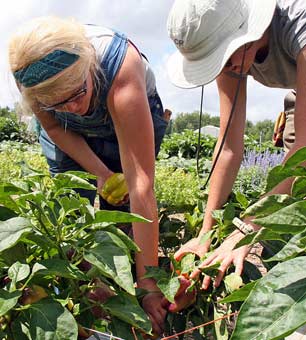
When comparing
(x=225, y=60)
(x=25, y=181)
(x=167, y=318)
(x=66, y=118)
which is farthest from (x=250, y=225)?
(x=66, y=118)

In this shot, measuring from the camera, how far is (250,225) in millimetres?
1384

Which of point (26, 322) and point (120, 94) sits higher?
point (120, 94)

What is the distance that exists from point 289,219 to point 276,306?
0.64 ft

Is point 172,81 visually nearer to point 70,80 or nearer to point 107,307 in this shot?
point 70,80

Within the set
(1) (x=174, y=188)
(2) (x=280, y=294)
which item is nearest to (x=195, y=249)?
(2) (x=280, y=294)

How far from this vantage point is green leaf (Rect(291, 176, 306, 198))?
105 cm

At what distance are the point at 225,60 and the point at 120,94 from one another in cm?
31

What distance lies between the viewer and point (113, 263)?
104 centimetres

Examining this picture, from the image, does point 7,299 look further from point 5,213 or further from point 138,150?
point 138,150

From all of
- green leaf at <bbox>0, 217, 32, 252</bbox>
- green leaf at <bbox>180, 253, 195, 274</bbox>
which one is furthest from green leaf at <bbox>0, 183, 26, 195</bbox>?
green leaf at <bbox>180, 253, 195, 274</bbox>

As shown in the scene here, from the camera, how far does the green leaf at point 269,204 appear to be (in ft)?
3.42

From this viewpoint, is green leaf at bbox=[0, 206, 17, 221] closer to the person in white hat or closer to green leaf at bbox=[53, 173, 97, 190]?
green leaf at bbox=[53, 173, 97, 190]

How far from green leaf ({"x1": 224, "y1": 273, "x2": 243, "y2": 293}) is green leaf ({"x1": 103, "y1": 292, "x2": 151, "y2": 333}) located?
252 millimetres

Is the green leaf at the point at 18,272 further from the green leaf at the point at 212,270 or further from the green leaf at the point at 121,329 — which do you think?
A: the green leaf at the point at 212,270
